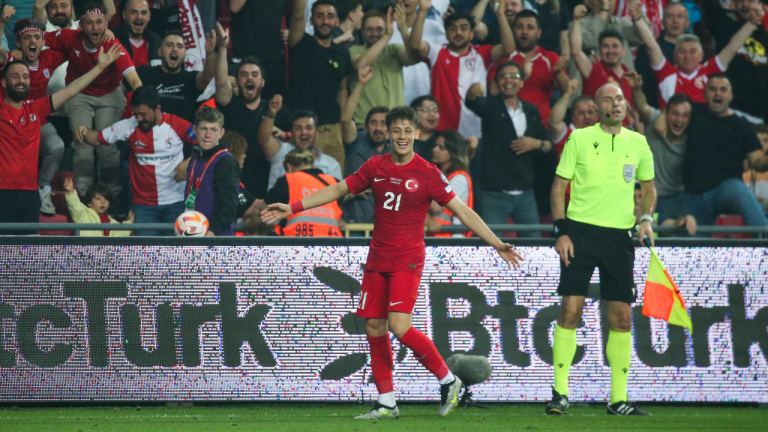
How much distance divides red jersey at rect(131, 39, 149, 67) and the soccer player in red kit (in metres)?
4.66

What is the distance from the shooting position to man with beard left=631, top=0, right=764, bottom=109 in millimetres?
10875

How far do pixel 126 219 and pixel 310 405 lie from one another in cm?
345

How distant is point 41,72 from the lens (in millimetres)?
9281

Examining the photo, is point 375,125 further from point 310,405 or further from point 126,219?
point 310,405

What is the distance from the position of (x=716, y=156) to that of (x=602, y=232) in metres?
3.65

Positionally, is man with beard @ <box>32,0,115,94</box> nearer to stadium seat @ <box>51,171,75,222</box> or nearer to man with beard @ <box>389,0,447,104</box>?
stadium seat @ <box>51,171,75,222</box>

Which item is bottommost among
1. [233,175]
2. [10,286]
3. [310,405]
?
Result: [310,405]

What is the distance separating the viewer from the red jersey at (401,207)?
20.3 ft

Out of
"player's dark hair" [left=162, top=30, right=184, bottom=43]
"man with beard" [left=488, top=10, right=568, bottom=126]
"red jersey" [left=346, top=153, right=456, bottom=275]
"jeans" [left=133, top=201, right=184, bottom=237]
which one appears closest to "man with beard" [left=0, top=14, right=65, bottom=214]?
"jeans" [left=133, top=201, right=184, bottom=237]

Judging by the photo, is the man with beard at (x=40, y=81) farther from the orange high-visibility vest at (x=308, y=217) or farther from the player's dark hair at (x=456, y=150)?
the player's dark hair at (x=456, y=150)

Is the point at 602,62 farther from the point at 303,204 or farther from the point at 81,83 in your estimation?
the point at 81,83

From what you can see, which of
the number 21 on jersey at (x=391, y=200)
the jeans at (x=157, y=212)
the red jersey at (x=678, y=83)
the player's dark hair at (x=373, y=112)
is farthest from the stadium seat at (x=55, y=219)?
the red jersey at (x=678, y=83)

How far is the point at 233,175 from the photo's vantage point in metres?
8.12

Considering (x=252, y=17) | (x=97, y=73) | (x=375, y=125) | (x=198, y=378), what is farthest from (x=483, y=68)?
(x=198, y=378)
